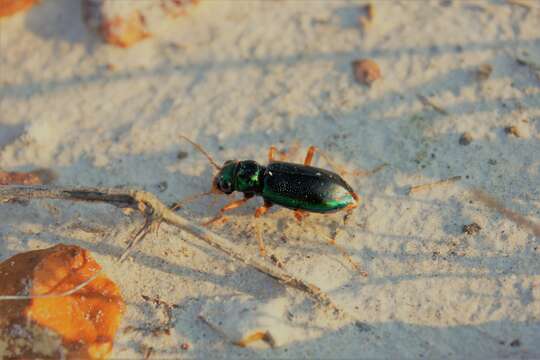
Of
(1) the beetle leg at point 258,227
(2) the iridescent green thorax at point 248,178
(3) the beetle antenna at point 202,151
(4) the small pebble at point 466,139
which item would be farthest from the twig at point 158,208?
(4) the small pebble at point 466,139

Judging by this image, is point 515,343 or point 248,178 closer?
point 515,343

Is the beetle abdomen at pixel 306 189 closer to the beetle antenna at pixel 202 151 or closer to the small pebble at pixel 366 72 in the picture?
the beetle antenna at pixel 202 151

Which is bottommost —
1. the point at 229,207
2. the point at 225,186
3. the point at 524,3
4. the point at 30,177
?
the point at 30,177

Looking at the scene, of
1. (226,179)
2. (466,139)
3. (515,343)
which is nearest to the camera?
(515,343)

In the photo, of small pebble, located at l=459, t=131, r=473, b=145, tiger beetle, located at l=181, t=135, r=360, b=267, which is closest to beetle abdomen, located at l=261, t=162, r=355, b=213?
tiger beetle, located at l=181, t=135, r=360, b=267

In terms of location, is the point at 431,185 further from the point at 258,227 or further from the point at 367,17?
the point at 367,17

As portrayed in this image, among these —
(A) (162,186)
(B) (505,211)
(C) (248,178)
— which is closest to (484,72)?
(B) (505,211)
